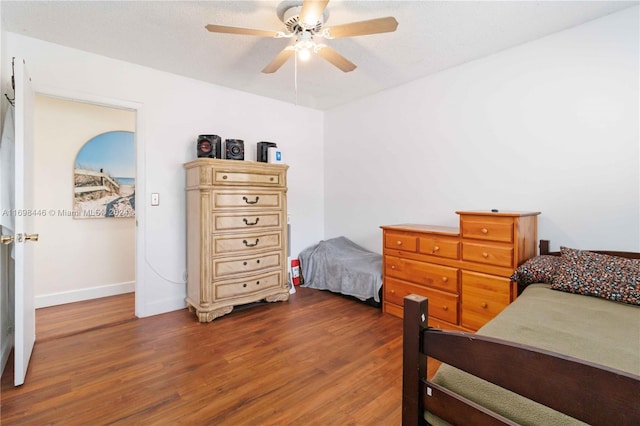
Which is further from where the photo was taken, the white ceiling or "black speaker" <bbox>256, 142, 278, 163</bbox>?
"black speaker" <bbox>256, 142, 278, 163</bbox>

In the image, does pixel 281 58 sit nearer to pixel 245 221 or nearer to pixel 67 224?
pixel 245 221

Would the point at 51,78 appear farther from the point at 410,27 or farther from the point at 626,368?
the point at 626,368

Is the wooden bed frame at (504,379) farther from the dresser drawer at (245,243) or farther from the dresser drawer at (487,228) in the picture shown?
the dresser drawer at (245,243)

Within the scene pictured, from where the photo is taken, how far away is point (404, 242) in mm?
2914

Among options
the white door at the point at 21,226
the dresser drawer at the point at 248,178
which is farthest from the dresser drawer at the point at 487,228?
the white door at the point at 21,226

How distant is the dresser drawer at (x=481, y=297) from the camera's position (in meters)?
2.26

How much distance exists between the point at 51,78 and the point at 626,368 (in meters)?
4.07

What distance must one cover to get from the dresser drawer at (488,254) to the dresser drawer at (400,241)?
47 centimetres

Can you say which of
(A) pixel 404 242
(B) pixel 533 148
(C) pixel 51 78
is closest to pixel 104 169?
(C) pixel 51 78

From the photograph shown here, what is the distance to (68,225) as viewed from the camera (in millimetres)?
3486

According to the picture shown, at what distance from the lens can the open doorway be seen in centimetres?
332

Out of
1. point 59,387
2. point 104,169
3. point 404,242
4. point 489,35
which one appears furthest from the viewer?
point 104,169

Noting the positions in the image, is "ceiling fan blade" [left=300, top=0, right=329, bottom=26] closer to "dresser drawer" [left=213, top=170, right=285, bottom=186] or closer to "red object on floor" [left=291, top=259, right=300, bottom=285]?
"dresser drawer" [left=213, top=170, right=285, bottom=186]

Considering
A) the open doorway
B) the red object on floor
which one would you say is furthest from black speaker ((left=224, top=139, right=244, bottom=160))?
the red object on floor
